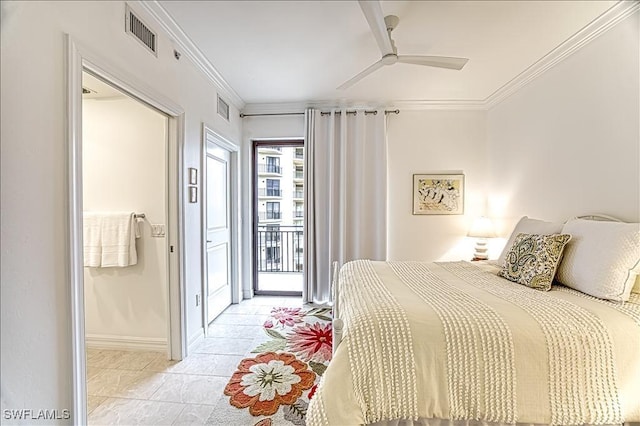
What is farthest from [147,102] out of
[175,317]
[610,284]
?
[610,284]

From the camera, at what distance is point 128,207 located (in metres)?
2.61

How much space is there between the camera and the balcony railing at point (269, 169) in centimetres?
416

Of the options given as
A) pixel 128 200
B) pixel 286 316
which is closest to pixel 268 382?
pixel 286 316

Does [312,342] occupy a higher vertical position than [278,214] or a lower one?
lower

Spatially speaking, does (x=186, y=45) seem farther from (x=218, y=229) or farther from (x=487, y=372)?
(x=487, y=372)

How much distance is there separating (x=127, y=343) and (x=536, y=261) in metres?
3.36

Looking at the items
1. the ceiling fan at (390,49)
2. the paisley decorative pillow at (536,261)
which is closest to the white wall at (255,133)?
the ceiling fan at (390,49)

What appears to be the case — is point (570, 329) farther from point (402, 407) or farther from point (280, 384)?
point (280, 384)

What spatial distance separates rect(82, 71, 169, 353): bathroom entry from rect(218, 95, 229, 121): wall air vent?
0.75m

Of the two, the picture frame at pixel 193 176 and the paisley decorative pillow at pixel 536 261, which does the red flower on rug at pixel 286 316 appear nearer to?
the picture frame at pixel 193 176

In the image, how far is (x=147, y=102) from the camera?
6.51ft

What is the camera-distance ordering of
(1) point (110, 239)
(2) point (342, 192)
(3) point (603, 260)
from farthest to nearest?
1. (2) point (342, 192)
2. (1) point (110, 239)
3. (3) point (603, 260)

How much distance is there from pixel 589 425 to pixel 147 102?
2979 mm

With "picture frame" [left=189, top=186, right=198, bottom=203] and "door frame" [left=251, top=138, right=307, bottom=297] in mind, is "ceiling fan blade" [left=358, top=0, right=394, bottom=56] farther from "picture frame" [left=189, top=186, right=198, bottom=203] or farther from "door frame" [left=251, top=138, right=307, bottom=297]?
"door frame" [left=251, top=138, right=307, bottom=297]
